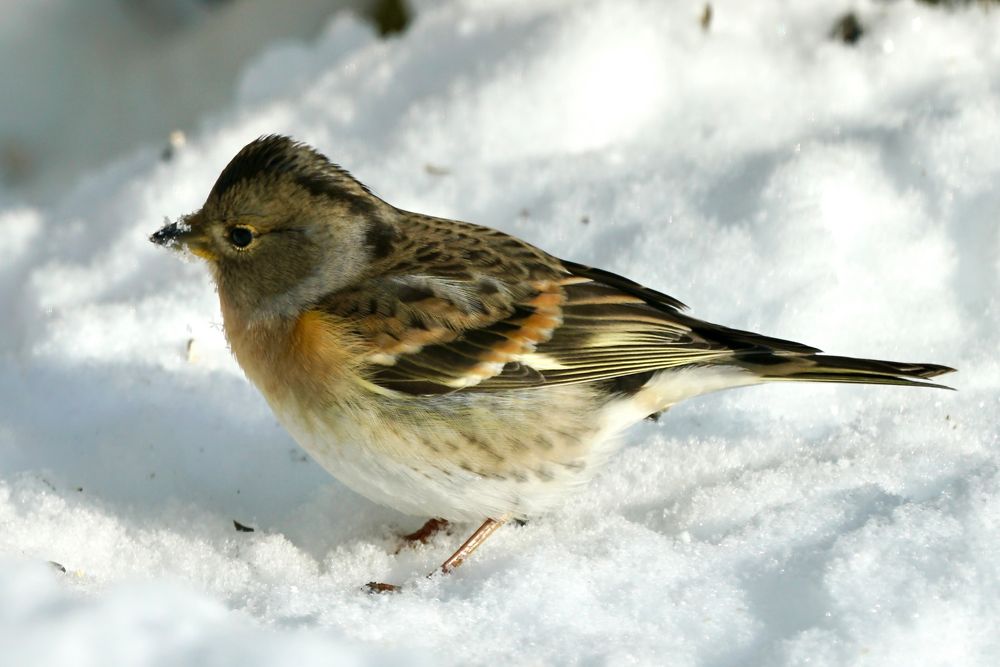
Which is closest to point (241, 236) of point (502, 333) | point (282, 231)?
point (282, 231)

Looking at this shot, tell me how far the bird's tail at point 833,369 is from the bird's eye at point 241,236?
1.56 meters

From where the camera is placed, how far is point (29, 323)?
4945mm

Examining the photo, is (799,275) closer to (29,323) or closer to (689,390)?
(689,390)

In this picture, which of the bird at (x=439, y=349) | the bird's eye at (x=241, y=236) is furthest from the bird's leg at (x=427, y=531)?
the bird's eye at (x=241, y=236)

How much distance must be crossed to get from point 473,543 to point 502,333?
64 cm

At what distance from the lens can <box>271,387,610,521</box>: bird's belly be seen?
3.36 metres

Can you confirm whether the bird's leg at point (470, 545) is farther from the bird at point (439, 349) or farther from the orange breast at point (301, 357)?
the orange breast at point (301, 357)

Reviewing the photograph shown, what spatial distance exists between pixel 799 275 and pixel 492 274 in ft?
4.80

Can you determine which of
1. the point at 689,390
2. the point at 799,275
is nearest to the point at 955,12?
the point at 799,275

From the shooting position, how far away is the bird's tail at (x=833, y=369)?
3.45m

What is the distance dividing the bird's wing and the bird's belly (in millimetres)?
73

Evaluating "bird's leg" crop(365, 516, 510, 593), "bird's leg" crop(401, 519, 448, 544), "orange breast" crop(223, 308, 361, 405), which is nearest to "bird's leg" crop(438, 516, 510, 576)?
"bird's leg" crop(365, 516, 510, 593)

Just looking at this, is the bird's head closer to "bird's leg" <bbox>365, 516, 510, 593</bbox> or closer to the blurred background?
"bird's leg" <bbox>365, 516, 510, 593</bbox>

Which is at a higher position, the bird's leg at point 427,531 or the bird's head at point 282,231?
the bird's head at point 282,231
